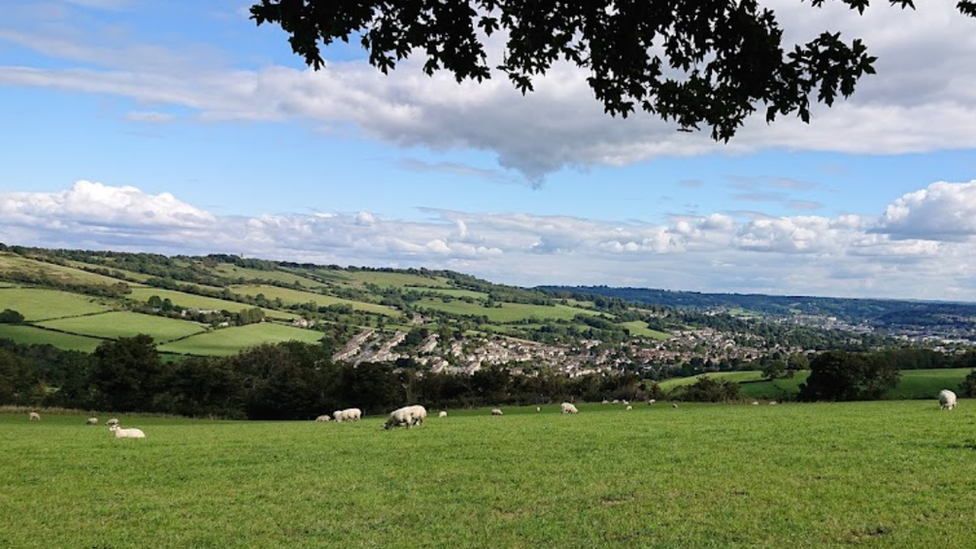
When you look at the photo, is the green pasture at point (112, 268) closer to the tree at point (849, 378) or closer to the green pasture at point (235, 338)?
the green pasture at point (235, 338)

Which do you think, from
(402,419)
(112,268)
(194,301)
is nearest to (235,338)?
(194,301)

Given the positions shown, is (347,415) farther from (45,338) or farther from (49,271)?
(49,271)

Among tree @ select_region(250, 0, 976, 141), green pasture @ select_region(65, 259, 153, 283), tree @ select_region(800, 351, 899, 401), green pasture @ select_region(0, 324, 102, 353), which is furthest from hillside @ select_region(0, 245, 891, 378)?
tree @ select_region(250, 0, 976, 141)

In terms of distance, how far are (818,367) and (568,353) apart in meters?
107

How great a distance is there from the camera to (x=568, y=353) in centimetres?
17412

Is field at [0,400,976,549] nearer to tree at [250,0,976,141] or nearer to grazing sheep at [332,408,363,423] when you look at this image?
tree at [250,0,976,141]

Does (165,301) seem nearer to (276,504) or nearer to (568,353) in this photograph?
(568,353)

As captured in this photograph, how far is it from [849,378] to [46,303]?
126 meters

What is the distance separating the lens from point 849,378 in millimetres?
65562

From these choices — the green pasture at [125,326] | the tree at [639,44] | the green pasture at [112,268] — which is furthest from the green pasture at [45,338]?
the tree at [639,44]

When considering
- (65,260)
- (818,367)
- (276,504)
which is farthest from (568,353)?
(276,504)

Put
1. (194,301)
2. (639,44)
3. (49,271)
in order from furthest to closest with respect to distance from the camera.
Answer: (49,271)
(194,301)
(639,44)

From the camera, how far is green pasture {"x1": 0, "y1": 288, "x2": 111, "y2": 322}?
11264 cm

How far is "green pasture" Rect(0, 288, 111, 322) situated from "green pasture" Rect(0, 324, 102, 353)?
653 cm
